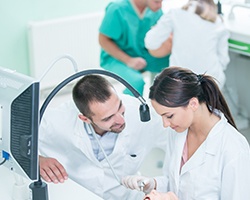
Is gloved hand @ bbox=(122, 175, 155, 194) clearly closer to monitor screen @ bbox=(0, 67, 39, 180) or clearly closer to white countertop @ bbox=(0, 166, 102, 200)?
white countertop @ bbox=(0, 166, 102, 200)

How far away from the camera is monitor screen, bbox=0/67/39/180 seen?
3.75 ft

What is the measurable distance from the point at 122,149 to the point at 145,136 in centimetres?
11

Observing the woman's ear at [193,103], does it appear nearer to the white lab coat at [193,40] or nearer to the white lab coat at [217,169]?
the white lab coat at [217,169]

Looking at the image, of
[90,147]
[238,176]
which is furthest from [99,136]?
[238,176]

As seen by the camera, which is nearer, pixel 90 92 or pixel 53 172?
pixel 53 172

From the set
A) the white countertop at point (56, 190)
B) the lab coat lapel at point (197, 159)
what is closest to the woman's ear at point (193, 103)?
the lab coat lapel at point (197, 159)

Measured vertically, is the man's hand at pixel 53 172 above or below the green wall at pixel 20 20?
below

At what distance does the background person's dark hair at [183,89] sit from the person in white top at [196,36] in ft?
3.05

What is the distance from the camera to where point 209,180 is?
1.44 metres

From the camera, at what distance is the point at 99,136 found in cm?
172

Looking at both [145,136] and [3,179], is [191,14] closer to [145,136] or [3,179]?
[145,136]

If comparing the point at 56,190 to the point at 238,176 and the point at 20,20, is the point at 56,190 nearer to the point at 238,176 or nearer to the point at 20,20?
the point at 238,176

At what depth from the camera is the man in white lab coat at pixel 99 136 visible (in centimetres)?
165

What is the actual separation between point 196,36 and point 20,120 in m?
1.37
